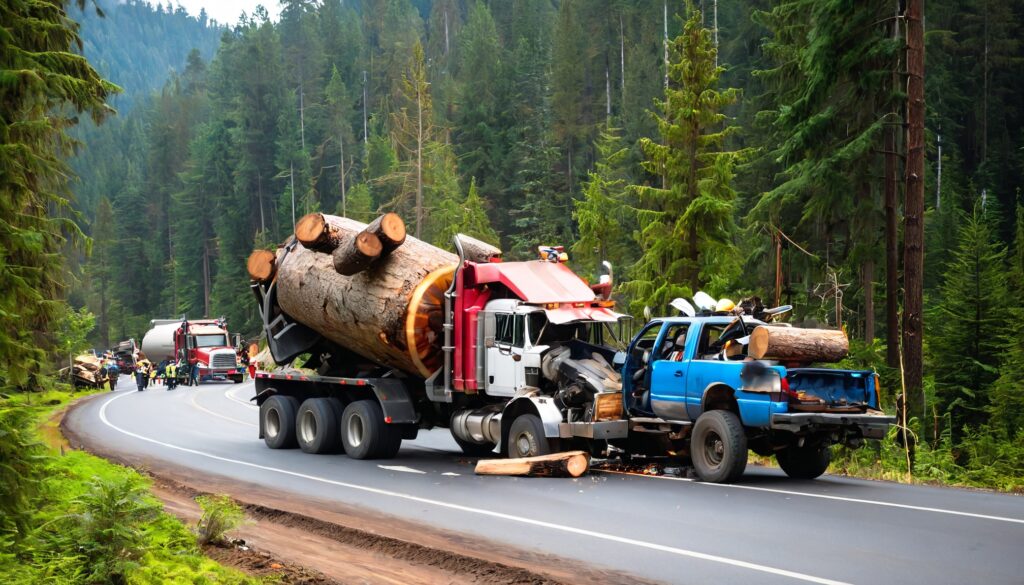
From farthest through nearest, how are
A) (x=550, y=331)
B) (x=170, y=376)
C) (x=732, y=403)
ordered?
(x=170, y=376) < (x=550, y=331) < (x=732, y=403)

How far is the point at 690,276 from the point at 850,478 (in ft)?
50.3

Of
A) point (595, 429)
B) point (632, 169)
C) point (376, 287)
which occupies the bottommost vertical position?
point (595, 429)

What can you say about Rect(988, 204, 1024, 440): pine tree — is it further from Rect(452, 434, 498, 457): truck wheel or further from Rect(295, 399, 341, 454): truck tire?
Rect(295, 399, 341, 454): truck tire

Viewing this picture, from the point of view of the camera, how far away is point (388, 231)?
18.5 m

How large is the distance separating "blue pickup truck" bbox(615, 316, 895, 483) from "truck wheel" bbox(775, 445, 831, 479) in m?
0.01

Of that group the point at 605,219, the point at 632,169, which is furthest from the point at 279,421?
the point at 632,169

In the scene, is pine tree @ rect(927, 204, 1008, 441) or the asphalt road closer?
the asphalt road

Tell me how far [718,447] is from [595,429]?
6.09ft

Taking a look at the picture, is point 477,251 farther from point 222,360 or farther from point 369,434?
point 222,360

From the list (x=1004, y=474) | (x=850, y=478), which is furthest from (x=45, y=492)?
(x=1004, y=474)

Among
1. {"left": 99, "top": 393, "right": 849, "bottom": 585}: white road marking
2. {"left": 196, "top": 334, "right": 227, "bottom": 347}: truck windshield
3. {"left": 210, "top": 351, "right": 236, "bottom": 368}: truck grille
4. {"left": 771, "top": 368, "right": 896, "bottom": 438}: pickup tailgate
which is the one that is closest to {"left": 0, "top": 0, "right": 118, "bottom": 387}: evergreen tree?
{"left": 99, "top": 393, "right": 849, "bottom": 585}: white road marking

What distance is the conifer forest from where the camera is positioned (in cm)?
1962

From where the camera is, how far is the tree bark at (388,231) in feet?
60.7

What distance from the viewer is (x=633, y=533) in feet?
36.3
